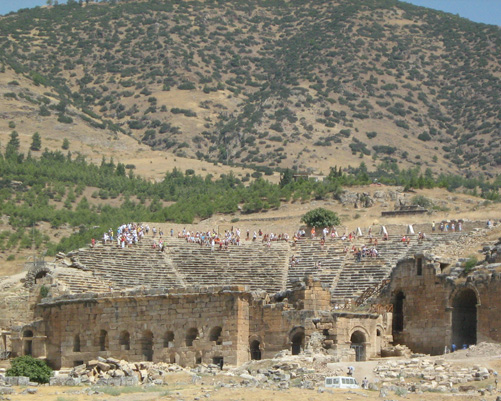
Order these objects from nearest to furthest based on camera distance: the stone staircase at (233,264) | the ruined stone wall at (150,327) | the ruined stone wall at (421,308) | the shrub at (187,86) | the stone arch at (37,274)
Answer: the ruined stone wall at (150,327) < the ruined stone wall at (421,308) < the stone arch at (37,274) < the stone staircase at (233,264) < the shrub at (187,86)

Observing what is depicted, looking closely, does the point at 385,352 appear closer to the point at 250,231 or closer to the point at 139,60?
the point at 250,231

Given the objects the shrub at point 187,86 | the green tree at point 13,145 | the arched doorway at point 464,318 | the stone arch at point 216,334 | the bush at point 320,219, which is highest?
the shrub at point 187,86

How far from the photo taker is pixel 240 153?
124m

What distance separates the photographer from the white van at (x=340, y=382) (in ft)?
121

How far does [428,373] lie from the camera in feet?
126

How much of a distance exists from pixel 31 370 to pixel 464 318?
760 inches

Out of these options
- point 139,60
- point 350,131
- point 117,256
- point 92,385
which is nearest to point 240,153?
point 350,131

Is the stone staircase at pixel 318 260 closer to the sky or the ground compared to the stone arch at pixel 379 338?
closer to the sky

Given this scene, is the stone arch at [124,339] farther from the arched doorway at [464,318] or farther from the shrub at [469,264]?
the shrub at [469,264]

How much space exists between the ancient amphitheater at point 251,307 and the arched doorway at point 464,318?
5 centimetres

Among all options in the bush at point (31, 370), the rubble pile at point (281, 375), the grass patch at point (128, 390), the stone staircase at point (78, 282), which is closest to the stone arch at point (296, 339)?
the rubble pile at point (281, 375)

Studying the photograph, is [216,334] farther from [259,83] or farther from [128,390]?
[259,83]

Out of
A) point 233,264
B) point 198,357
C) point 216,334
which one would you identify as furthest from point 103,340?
point 233,264

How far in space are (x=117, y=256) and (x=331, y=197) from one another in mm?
27075
